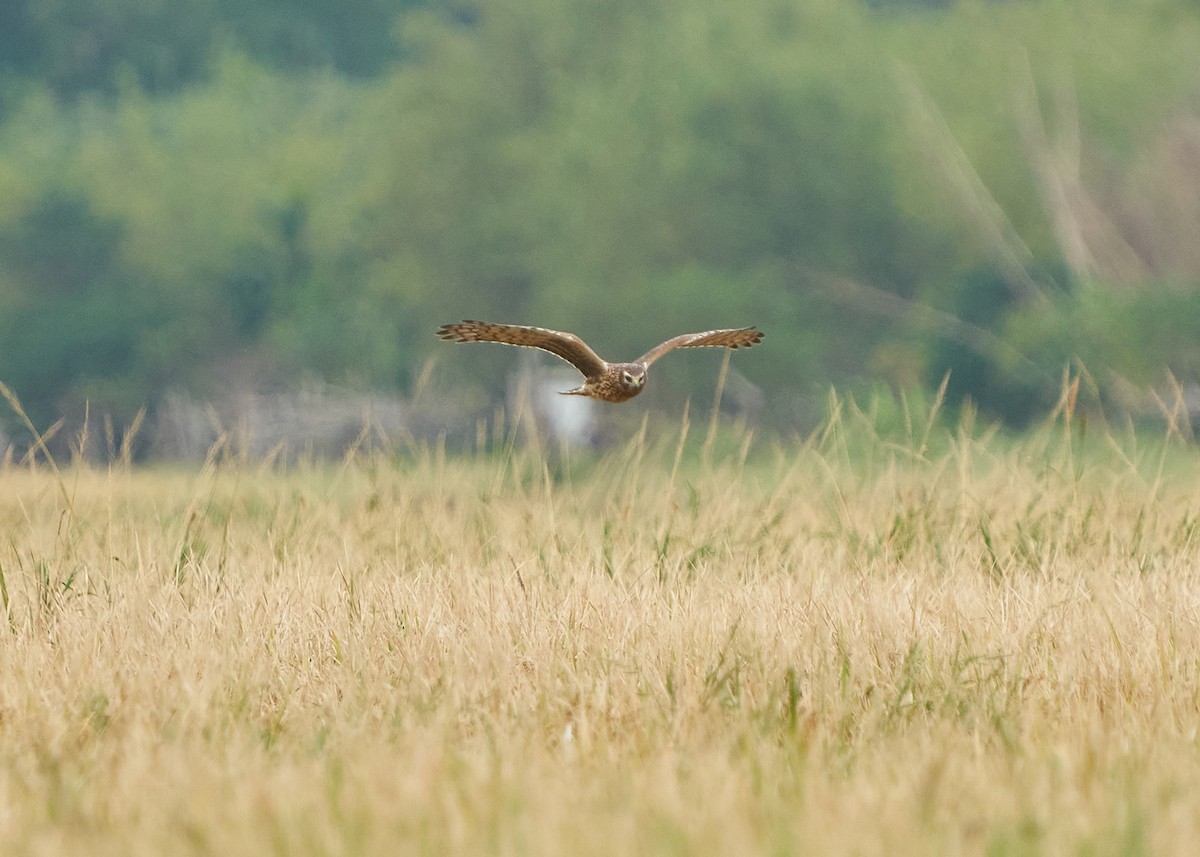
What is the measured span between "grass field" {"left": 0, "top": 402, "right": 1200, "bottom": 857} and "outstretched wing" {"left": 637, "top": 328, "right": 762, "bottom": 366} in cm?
70

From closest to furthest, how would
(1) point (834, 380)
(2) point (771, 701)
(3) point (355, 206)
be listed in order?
(2) point (771, 701) < (1) point (834, 380) < (3) point (355, 206)

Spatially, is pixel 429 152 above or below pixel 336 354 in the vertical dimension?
above

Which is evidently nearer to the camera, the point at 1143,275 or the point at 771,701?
the point at 771,701

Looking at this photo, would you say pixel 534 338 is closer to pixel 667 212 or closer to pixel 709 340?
pixel 709 340

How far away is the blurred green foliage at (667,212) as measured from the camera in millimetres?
21984

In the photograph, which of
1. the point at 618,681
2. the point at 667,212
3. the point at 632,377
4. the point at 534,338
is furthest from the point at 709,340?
the point at 667,212

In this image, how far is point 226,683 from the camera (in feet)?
13.6

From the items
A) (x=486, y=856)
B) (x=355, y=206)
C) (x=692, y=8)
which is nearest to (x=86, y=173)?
(x=355, y=206)

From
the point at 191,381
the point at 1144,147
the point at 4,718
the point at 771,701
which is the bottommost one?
the point at 191,381

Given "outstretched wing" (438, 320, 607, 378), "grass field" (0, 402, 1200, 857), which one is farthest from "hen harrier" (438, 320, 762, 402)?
"grass field" (0, 402, 1200, 857)

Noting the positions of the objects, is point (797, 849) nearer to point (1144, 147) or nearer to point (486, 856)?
point (486, 856)

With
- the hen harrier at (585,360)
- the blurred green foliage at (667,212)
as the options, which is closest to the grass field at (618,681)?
the hen harrier at (585,360)

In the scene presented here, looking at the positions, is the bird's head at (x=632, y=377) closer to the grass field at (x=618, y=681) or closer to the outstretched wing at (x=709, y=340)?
the outstretched wing at (x=709, y=340)

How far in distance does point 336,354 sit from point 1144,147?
13.3m
